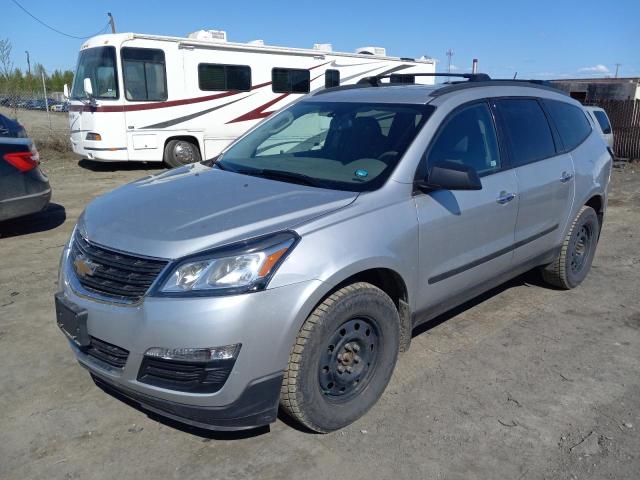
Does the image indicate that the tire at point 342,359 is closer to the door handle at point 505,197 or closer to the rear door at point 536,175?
the door handle at point 505,197

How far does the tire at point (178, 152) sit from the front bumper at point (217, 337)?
10356 millimetres

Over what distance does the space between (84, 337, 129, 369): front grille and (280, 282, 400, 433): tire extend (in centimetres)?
77

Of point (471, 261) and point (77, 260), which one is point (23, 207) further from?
point (471, 261)

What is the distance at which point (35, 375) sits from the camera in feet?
11.5

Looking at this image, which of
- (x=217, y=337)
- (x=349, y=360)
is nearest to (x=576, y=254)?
(x=349, y=360)

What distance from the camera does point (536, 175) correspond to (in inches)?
164

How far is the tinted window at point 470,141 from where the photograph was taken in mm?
3488

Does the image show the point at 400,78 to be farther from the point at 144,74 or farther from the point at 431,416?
the point at 144,74

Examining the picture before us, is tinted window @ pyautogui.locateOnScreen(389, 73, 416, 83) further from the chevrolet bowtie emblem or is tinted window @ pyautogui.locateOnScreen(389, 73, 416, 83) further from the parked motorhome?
the parked motorhome

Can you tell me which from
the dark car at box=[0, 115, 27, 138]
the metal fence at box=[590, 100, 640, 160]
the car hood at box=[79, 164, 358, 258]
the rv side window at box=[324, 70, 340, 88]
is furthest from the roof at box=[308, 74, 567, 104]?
the metal fence at box=[590, 100, 640, 160]

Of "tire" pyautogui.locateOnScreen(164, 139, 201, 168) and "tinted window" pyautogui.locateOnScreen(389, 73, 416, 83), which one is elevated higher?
"tinted window" pyautogui.locateOnScreen(389, 73, 416, 83)

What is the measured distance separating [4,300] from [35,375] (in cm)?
151

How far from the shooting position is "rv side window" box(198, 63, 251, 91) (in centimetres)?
1269

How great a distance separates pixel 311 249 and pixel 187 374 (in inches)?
31.5
